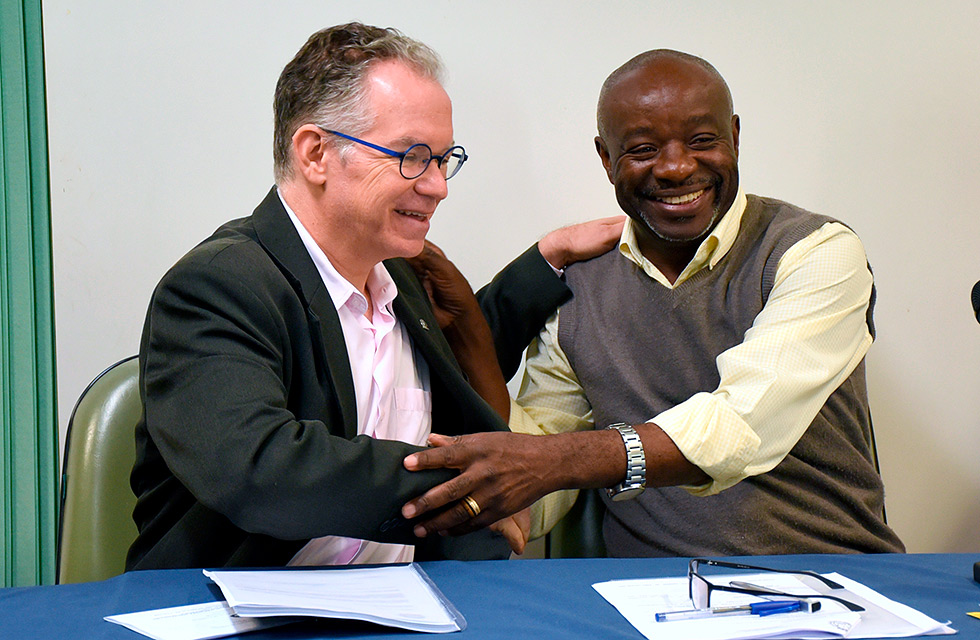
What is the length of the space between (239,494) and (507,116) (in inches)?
55.2

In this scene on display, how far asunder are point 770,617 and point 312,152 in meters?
1.07

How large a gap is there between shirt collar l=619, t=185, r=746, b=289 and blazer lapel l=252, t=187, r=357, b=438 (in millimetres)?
822

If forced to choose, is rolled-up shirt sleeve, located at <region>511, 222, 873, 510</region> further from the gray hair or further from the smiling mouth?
the gray hair

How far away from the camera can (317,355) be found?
1.44m

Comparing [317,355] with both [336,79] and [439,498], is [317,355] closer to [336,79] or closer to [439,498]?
[439,498]

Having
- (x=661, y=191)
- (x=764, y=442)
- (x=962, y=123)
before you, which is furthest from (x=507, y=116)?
(x=962, y=123)

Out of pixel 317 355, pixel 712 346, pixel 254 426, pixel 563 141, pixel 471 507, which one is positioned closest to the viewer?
pixel 254 426

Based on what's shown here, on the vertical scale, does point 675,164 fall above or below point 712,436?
above

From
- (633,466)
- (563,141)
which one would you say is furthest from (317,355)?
(563,141)

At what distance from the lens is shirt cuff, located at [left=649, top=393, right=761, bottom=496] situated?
1536 mm

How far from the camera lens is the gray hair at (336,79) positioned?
1.53 m

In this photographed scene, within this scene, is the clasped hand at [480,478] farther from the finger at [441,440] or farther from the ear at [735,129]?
the ear at [735,129]

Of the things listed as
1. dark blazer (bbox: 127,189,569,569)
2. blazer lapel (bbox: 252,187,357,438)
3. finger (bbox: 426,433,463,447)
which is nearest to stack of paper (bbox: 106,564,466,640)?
dark blazer (bbox: 127,189,569,569)

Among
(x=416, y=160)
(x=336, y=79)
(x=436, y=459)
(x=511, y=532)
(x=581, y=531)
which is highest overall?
(x=336, y=79)
